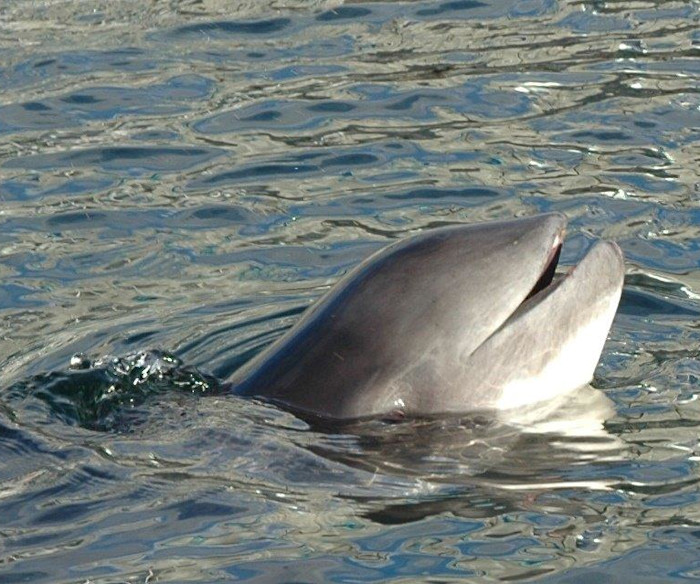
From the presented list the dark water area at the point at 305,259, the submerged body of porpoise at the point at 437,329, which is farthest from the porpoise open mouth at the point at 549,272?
the dark water area at the point at 305,259

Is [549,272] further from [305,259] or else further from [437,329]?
[305,259]

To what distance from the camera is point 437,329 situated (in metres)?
6.13

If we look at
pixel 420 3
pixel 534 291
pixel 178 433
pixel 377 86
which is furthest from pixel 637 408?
pixel 420 3

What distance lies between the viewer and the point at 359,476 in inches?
227

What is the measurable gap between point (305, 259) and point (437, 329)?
9.00ft

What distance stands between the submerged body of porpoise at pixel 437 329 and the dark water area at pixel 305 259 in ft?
0.42

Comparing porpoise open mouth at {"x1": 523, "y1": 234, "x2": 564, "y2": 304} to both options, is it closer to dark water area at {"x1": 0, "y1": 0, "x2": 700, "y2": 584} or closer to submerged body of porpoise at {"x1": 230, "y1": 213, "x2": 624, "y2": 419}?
submerged body of porpoise at {"x1": 230, "y1": 213, "x2": 624, "y2": 419}

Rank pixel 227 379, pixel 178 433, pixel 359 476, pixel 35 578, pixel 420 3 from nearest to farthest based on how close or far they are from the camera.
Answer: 1. pixel 35 578
2. pixel 359 476
3. pixel 178 433
4. pixel 227 379
5. pixel 420 3

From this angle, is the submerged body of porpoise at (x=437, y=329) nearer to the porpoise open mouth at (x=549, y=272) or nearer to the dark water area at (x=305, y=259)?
the porpoise open mouth at (x=549, y=272)

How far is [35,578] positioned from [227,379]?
1700mm

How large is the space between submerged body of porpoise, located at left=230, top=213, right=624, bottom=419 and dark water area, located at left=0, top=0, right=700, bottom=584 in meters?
0.13

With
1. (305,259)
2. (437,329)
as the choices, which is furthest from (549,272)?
(305,259)

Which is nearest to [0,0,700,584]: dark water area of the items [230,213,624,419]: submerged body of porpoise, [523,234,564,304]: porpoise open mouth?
[230,213,624,419]: submerged body of porpoise

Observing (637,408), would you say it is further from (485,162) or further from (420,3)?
(420,3)
